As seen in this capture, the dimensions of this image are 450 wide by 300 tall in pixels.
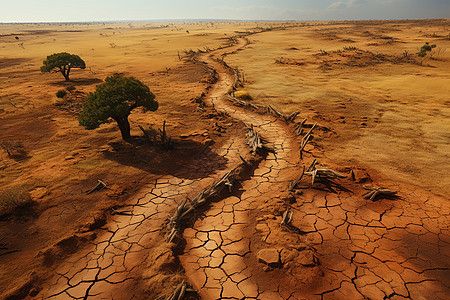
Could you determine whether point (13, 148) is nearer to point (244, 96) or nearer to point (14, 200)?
point (14, 200)

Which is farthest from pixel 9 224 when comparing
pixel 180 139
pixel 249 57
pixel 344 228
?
pixel 249 57

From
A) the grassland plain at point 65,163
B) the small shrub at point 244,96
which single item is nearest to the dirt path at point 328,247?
the grassland plain at point 65,163

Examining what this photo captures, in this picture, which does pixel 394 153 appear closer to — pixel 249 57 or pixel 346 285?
pixel 346 285

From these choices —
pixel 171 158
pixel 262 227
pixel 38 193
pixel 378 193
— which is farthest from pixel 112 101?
pixel 378 193

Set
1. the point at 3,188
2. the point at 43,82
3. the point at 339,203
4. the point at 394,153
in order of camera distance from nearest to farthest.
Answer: the point at 339,203, the point at 3,188, the point at 394,153, the point at 43,82

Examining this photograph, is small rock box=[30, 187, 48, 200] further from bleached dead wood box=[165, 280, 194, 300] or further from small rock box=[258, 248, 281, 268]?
small rock box=[258, 248, 281, 268]

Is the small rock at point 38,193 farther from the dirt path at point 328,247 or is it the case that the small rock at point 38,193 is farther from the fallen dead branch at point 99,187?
the dirt path at point 328,247
